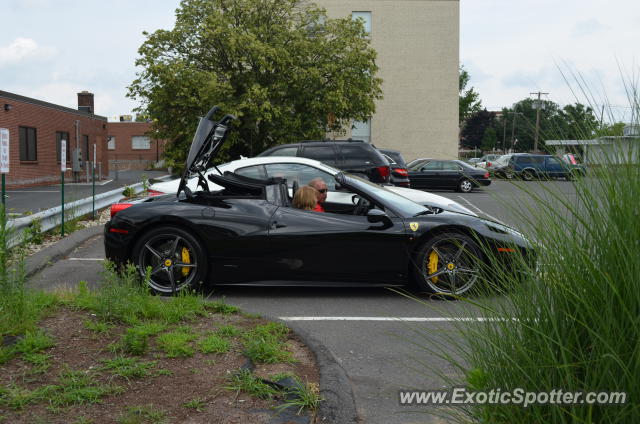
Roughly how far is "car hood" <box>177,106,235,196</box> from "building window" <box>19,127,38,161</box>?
27992 millimetres

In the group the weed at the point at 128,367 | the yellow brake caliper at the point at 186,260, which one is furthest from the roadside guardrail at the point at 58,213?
the weed at the point at 128,367

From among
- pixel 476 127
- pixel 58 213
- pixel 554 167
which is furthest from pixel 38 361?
pixel 476 127

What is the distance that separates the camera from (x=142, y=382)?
150 inches

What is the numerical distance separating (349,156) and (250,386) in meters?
10.5

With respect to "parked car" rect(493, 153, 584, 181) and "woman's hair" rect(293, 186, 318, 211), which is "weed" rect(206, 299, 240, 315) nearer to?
"woman's hair" rect(293, 186, 318, 211)

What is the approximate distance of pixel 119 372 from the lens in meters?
3.86

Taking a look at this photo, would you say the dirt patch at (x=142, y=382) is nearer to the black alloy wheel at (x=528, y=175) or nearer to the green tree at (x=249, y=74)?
the black alloy wheel at (x=528, y=175)

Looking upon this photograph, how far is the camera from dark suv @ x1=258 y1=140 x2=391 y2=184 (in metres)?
13.8

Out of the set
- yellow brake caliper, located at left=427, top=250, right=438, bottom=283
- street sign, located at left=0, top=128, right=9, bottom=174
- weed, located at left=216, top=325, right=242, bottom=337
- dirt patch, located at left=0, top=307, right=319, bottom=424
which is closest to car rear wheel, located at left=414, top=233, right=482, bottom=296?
yellow brake caliper, located at left=427, top=250, right=438, bottom=283

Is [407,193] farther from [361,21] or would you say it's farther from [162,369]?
[361,21]

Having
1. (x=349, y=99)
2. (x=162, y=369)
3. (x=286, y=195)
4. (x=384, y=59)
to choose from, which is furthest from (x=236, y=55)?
(x=162, y=369)

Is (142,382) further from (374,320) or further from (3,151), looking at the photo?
(3,151)

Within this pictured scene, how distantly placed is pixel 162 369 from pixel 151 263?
307 centimetres

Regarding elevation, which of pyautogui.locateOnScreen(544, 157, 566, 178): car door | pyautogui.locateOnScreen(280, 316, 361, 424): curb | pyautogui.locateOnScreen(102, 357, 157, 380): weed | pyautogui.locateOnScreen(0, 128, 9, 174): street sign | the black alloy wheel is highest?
pyautogui.locateOnScreen(0, 128, 9, 174): street sign
